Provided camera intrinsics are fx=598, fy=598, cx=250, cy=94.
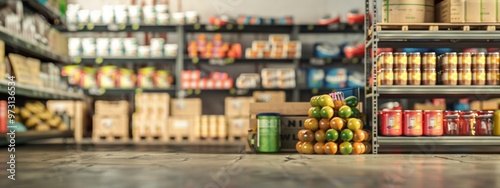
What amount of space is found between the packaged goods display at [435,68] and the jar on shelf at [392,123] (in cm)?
25

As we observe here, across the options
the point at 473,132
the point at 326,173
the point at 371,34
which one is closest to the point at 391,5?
the point at 371,34

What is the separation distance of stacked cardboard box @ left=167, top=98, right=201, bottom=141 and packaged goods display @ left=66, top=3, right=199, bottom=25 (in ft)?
4.46

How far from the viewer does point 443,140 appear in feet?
16.2

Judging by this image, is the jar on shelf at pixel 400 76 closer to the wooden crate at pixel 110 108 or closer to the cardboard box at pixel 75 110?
the wooden crate at pixel 110 108

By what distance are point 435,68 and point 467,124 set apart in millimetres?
546

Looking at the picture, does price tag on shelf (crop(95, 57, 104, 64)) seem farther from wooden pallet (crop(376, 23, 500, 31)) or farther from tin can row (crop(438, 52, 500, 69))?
tin can row (crop(438, 52, 500, 69))

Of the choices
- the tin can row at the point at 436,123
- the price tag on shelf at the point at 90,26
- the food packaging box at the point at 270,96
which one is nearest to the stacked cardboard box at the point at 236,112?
the food packaging box at the point at 270,96

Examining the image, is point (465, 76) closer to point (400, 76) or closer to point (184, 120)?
point (400, 76)

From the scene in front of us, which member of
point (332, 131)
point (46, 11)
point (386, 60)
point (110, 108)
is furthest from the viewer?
point (110, 108)

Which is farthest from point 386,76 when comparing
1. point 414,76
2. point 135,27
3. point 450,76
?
point 135,27

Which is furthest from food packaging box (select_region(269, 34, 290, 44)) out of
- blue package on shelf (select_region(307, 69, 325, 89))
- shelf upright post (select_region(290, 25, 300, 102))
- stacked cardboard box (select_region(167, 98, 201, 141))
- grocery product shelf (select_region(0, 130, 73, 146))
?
grocery product shelf (select_region(0, 130, 73, 146))

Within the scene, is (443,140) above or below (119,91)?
below

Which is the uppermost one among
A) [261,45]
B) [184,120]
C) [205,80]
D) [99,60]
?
[261,45]

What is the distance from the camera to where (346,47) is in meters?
9.69
